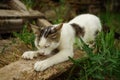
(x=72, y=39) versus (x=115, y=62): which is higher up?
(x=72, y=39)

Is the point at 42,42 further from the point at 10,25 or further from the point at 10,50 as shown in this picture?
the point at 10,25

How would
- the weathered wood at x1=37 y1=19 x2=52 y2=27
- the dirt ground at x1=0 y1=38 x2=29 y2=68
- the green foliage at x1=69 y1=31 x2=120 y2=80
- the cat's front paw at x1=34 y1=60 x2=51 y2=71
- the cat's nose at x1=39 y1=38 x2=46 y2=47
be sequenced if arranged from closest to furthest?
the cat's nose at x1=39 y1=38 x2=46 y2=47 < the cat's front paw at x1=34 y1=60 x2=51 y2=71 < the green foliage at x1=69 y1=31 x2=120 y2=80 < the dirt ground at x1=0 y1=38 x2=29 y2=68 < the weathered wood at x1=37 y1=19 x2=52 y2=27

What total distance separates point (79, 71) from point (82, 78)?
25 cm

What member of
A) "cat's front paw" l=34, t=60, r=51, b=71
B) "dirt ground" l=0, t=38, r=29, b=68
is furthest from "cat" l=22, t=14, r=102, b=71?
"dirt ground" l=0, t=38, r=29, b=68

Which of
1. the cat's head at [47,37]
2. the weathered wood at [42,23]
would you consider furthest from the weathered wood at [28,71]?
the weathered wood at [42,23]

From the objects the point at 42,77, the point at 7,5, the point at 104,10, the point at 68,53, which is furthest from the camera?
the point at 104,10

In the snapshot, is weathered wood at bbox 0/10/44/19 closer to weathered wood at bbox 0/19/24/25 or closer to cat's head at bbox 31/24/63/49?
weathered wood at bbox 0/19/24/25

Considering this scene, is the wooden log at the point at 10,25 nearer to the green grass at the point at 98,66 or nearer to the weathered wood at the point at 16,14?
the weathered wood at the point at 16,14

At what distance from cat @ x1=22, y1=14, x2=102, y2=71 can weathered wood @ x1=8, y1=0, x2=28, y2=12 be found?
1.37 meters

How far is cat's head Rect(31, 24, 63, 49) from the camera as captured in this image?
11.1 feet

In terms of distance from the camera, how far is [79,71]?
3898 mm

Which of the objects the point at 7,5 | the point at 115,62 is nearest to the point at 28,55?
the point at 115,62

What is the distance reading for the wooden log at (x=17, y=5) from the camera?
5.42m

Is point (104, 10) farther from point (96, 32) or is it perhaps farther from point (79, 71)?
point (79, 71)
